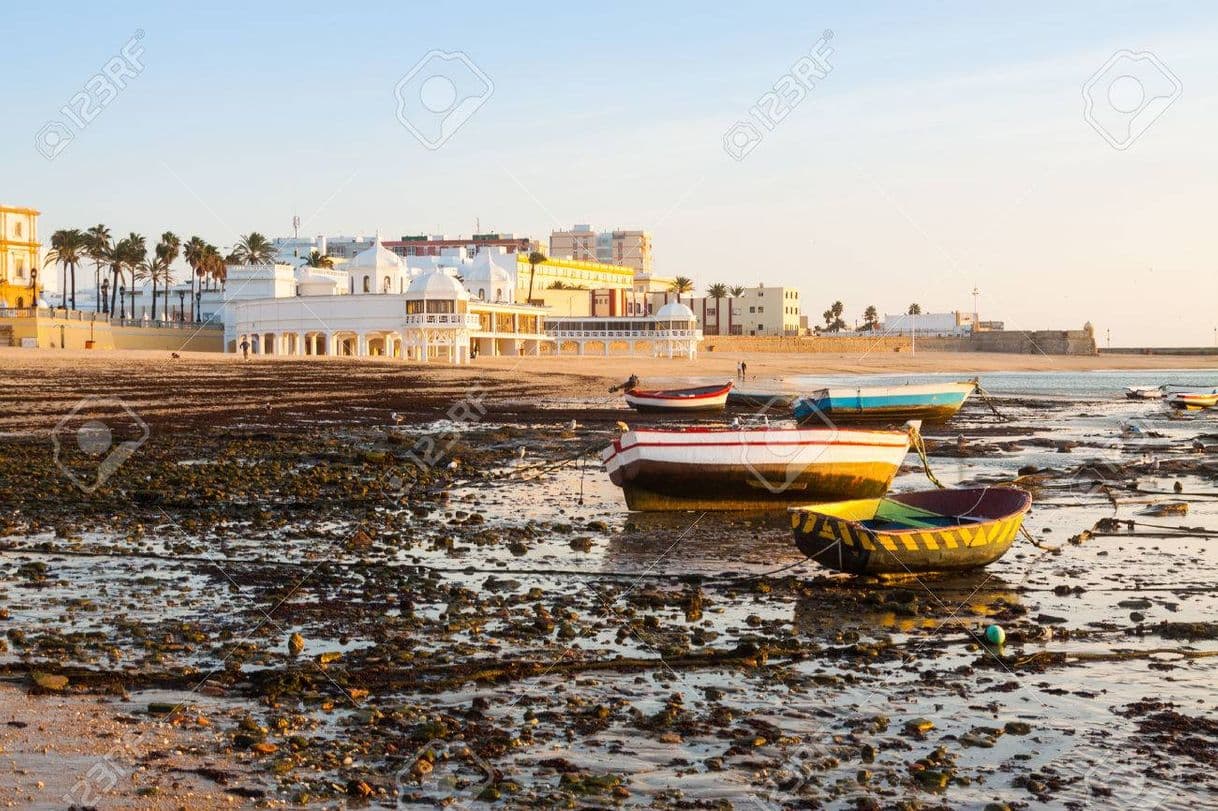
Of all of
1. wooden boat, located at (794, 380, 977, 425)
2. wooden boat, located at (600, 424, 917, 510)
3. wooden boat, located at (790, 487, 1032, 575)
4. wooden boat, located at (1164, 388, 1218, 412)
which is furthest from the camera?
wooden boat, located at (1164, 388, 1218, 412)

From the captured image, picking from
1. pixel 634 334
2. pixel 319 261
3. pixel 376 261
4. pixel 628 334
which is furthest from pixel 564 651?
pixel 319 261

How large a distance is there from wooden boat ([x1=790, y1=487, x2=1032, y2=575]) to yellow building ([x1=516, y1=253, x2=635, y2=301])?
450 ft

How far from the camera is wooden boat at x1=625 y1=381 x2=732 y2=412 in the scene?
52594 mm

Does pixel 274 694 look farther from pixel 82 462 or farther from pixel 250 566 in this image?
pixel 82 462

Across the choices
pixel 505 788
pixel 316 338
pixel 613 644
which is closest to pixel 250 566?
pixel 613 644

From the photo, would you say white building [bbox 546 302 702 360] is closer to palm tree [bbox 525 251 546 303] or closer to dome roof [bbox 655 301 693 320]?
dome roof [bbox 655 301 693 320]

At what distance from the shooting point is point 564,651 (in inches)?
512

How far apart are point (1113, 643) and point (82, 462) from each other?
22.6 metres

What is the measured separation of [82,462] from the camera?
28625 mm

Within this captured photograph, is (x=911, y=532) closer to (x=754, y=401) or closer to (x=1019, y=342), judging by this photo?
(x=754, y=401)

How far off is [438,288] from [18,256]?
3484 cm

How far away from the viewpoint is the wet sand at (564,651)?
9.49 m

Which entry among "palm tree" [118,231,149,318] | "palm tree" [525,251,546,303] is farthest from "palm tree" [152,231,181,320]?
"palm tree" [525,251,546,303]

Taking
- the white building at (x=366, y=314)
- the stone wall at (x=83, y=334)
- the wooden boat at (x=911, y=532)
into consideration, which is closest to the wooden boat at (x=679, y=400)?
the wooden boat at (x=911, y=532)
